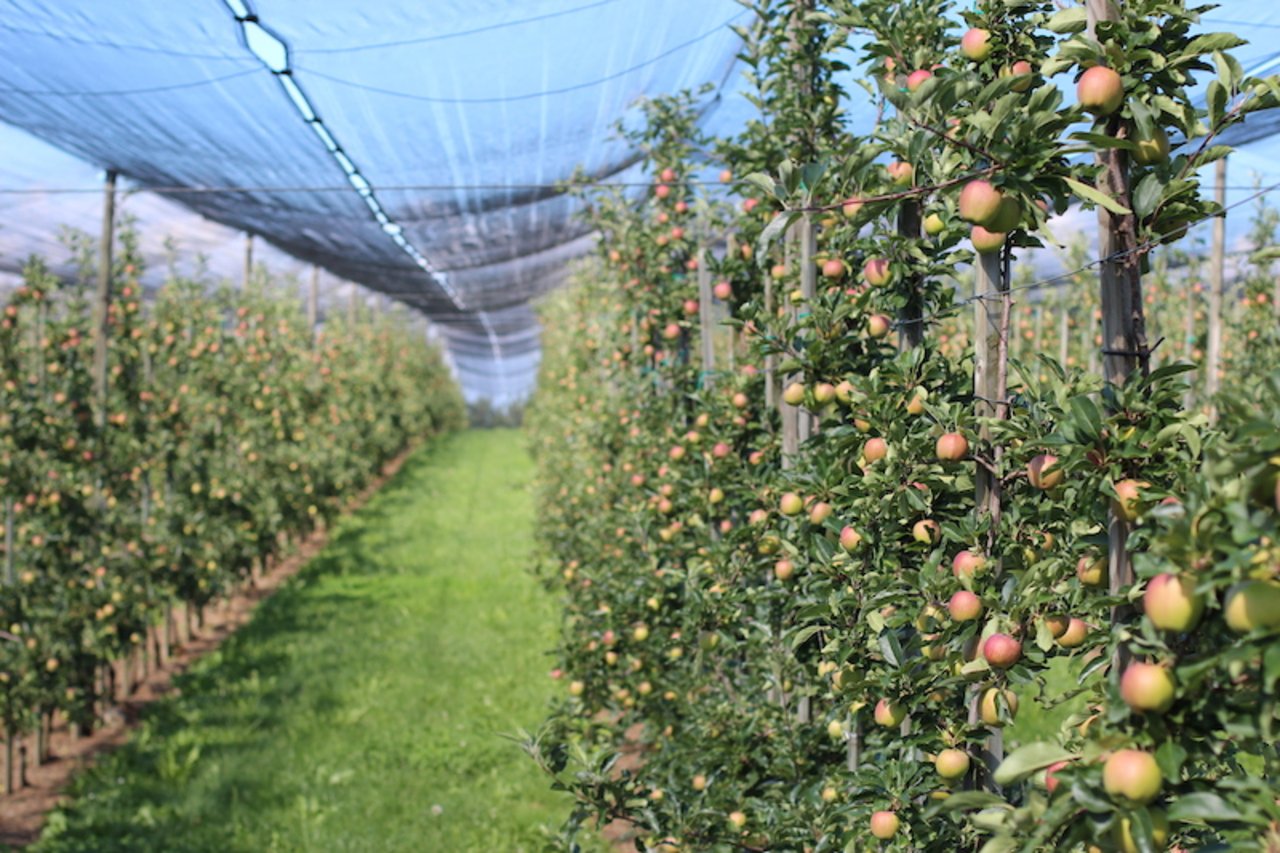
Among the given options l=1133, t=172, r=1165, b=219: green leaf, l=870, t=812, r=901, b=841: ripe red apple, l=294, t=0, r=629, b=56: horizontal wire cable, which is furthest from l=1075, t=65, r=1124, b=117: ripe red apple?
l=294, t=0, r=629, b=56: horizontal wire cable

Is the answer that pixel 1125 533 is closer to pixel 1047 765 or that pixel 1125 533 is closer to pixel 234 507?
pixel 1047 765

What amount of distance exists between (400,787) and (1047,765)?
4.13 metres

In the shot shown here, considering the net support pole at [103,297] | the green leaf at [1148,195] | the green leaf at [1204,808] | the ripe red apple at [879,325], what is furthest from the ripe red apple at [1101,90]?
the net support pole at [103,297]

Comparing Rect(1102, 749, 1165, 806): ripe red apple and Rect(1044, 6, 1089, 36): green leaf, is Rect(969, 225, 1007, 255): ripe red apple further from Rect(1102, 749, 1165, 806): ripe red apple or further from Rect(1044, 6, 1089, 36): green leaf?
Rect(1102, 749, 1165, 806): ripe red apple

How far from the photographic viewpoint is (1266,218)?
7465 millimetres

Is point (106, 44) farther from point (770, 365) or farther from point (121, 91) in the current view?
point (770, 365)

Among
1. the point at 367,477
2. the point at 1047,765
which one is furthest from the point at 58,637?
the point at 367,477

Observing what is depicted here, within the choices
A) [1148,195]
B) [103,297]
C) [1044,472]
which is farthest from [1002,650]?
[103,297]

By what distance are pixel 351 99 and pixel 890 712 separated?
13.7ft

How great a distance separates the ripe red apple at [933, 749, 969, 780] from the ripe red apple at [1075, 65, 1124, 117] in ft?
3.29

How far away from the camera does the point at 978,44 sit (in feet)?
5.37

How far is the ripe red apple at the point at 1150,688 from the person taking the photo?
110 centimetres

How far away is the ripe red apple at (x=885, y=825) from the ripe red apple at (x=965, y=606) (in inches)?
15.8

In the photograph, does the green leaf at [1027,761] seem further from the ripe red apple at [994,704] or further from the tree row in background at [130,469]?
the tree row in background at [130,469]
